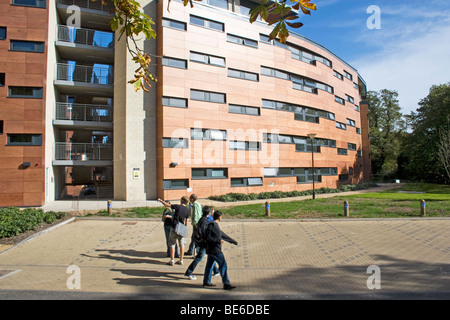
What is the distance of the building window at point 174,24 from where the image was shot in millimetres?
21000

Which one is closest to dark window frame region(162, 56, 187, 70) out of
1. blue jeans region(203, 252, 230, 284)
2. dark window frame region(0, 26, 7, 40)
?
dark window frame region(0, 26, 7, 40)

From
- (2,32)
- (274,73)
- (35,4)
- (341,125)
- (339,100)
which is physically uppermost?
(35,4)

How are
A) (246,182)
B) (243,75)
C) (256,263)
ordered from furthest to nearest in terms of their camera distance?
(243,75) → (246,182) → (256,263)

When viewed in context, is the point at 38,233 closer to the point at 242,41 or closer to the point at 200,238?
the point at 200,238

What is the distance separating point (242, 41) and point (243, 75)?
10.4 ft

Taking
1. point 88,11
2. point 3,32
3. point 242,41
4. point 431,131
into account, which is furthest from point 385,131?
point 3,32

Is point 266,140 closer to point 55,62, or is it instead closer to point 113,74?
point 113,74

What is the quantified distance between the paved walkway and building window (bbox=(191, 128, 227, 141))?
11.2 meters

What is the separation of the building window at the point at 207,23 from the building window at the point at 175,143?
9530mm

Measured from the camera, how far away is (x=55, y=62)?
2039cm

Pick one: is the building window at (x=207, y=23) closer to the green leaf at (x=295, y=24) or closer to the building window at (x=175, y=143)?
the building window at (x=175, y=143)

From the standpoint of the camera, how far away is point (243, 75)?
80.0ft
